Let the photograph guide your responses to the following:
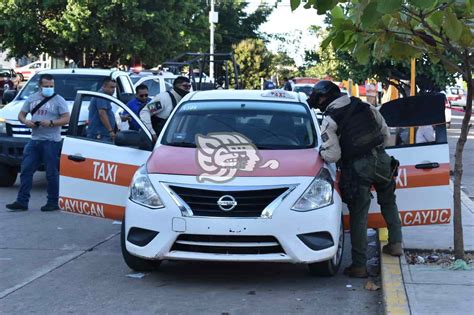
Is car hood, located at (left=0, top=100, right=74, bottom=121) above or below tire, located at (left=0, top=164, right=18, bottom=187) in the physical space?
above

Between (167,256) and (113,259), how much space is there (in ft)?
4.97

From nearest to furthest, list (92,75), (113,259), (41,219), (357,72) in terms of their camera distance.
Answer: (113,259) < (41,219) < (92,75) < (357,72)

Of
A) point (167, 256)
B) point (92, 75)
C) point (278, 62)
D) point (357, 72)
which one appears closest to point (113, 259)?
point (167, 256)

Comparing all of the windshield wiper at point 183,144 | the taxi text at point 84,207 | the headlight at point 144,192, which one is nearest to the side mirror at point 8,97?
the taxi text at point 84,207

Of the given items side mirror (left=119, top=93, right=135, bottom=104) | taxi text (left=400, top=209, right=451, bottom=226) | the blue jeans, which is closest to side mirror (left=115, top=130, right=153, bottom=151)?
taxi text (left=400, top=209, right=451, bottom=226)

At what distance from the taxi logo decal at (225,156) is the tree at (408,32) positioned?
3.98 feet

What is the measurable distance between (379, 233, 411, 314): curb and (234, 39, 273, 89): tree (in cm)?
4311

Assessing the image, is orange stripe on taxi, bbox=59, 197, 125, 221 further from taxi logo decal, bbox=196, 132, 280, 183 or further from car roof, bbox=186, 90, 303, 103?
car roof, bbox=186, 90, 303, 103

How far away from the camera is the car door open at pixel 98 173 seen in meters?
8.03

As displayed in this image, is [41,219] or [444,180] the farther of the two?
[41,219]

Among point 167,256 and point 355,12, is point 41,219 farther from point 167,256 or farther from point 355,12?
point 355,12

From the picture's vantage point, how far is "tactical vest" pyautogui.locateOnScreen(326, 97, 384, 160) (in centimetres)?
705

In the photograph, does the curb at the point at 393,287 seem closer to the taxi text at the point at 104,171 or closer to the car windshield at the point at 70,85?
the taxi text at the point at 104,171

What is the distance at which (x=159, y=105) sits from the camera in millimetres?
10648
